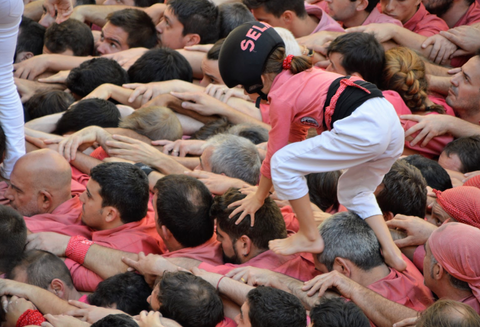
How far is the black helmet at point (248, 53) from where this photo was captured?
8.58 feet

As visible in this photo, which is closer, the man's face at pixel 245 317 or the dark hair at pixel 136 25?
the man's face at pixel 245 317

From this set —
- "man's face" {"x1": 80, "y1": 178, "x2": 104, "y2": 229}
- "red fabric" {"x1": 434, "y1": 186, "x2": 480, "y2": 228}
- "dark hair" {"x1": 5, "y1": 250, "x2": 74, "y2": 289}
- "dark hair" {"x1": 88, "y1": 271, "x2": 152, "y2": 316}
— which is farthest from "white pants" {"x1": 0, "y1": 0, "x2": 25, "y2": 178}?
"red fabric" {"x1": 434, "y1": 186, "x2": 480, "y2": 228}

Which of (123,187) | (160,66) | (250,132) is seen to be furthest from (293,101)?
(160,66)

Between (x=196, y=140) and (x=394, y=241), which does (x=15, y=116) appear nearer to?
(x=196, y=140)

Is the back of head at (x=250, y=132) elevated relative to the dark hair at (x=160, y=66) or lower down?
lower down

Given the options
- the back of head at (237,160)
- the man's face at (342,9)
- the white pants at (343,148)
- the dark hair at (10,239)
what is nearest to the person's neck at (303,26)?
the man's face at (342,9)

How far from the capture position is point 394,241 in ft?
9.81

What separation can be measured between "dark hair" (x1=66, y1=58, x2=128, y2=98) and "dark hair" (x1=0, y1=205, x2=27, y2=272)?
1.76 metres

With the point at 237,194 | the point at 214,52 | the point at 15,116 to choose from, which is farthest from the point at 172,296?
the point at 214,52

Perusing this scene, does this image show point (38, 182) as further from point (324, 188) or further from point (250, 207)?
point (324, 188)

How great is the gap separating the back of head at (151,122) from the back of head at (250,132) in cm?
43

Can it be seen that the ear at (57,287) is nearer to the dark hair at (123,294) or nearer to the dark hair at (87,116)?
the dark hair at (123,294)

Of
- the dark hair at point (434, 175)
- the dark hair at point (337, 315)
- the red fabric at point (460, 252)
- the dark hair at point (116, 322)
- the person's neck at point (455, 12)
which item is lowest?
the dark hair at point (434, 175)

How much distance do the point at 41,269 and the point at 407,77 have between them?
102 inches
